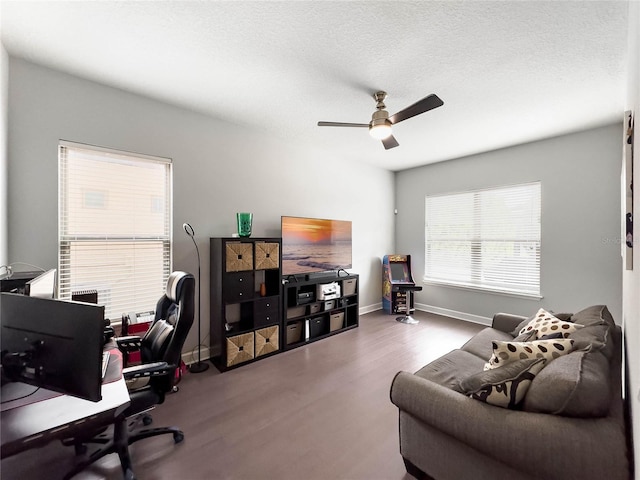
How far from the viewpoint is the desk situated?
0.90 meters

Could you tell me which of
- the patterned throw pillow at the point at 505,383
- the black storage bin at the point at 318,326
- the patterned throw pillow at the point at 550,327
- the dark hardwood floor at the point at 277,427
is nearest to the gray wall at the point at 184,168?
the dark hardwood floor at the point at 277,427

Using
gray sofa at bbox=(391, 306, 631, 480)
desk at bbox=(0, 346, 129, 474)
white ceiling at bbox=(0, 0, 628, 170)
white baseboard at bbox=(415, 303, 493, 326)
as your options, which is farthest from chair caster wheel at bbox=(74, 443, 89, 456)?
white baseboard at bbox=(415, 303, 493, 326)

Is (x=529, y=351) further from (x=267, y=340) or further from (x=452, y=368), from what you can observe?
(x=267, y=340)

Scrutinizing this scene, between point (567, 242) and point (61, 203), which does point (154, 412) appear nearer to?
point (61, 203)

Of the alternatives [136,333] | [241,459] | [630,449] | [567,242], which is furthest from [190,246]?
[567,242]

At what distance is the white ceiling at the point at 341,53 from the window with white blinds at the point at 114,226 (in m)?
0.74

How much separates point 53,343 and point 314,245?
302 centimetres

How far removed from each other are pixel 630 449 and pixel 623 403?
293 mm

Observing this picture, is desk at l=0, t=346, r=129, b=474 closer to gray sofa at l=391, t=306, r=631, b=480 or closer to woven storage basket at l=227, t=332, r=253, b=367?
gray sofa at l=391, t=306, r=631, b=480

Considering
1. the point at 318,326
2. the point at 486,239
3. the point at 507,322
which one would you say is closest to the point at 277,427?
the point at 318,326

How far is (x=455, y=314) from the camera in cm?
473

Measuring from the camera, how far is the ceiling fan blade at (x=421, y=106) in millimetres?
2035

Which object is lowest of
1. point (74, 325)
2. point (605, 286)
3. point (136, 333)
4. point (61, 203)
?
point (136, 333)

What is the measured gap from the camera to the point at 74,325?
105cm
